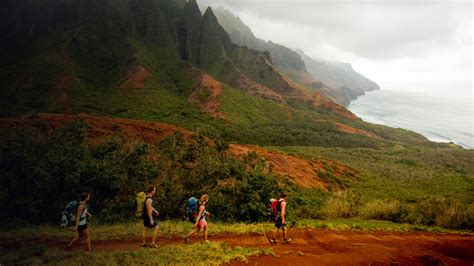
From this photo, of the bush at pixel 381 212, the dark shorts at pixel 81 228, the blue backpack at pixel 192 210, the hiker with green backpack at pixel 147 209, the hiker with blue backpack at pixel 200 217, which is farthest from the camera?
the bush at pixel 381 212

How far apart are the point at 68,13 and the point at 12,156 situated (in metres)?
85.9

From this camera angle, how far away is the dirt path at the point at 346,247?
27.9 feet

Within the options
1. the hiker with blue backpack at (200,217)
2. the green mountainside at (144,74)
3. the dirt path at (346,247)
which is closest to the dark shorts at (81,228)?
the dirt path at (346,247)

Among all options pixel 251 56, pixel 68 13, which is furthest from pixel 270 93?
pixel 68 13

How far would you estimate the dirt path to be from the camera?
8516 mm

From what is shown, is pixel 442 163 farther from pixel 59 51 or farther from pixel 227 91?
pixel 59 51

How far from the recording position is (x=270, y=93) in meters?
86.4

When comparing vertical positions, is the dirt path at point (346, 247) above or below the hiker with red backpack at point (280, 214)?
below

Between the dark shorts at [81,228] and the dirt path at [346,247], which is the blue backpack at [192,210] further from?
the dark shorts at [81,228]

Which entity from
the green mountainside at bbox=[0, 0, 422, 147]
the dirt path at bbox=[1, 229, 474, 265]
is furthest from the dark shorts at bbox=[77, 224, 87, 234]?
the green mountainside at bbox=[0, 0, 422, 147]

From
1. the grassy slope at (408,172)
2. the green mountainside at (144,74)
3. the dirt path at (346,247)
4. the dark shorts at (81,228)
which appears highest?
the green mountainside at (144,74)

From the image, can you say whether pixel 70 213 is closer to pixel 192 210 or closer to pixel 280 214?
pixel 192 210

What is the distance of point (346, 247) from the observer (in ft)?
32.6

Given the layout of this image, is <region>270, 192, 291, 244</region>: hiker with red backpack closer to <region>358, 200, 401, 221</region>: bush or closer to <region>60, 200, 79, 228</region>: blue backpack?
<region>60, 200, 79, 228</region>: blue backpack
